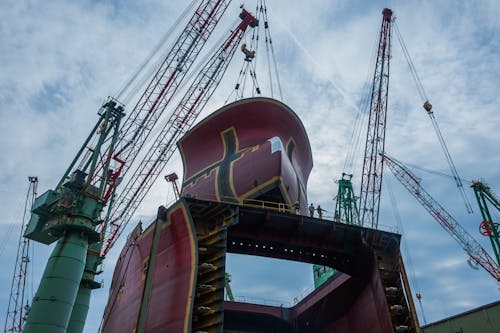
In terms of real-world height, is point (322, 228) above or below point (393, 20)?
below

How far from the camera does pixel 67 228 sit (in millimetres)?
32156

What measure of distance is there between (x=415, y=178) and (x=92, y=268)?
190 feet

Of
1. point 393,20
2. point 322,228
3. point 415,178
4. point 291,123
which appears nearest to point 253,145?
point 291,123

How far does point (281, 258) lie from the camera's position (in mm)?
30500

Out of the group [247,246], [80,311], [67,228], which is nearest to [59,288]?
[67,228]

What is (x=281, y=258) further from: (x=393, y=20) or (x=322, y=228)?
(x=393, y=20)

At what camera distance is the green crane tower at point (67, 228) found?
28.1m

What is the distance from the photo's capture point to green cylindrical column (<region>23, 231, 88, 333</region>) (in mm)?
27594

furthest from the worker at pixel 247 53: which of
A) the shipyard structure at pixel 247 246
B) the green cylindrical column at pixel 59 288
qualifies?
the green cylindrical column at pixel 59 288

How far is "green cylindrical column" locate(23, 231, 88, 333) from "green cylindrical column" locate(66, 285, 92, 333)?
49.9ft

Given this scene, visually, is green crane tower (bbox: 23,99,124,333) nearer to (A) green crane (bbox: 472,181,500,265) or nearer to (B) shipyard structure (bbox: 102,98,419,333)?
(B) shipyard structure (bbox: 102,98,419,333)

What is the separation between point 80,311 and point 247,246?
24.9 metres

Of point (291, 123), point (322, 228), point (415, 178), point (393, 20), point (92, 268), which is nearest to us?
point (322, 228)

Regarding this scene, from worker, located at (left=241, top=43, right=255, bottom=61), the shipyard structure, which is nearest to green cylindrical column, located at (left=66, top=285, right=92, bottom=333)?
the shipyard structure
